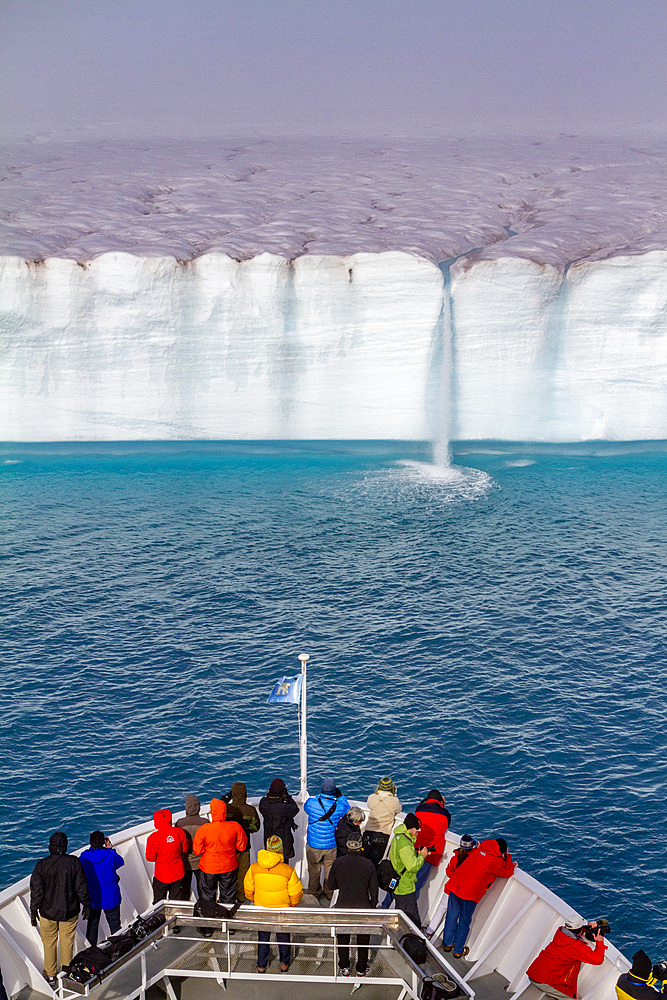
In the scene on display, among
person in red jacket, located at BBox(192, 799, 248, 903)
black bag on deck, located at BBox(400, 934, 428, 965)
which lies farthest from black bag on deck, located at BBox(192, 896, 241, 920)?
black bag on deck, located at BBox(400, 934, 428, 965)

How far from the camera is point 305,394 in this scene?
101ft

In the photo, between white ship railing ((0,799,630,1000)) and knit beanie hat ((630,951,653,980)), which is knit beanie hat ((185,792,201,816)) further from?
knit beanie hat ((630,951,653,980))

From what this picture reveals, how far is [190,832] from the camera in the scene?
9.70m

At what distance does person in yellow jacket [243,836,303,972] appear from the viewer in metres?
8.64

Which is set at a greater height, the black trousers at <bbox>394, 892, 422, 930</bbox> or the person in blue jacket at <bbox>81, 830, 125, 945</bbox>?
the person in blue jacket at <bbox>81, 830, 125, 945</bbox>

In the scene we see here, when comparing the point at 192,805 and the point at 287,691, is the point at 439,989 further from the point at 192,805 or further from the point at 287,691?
the point at 287,691

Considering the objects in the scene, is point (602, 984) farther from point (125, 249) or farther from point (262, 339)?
point (125, 249)

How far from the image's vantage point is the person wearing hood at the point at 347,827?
9.27m

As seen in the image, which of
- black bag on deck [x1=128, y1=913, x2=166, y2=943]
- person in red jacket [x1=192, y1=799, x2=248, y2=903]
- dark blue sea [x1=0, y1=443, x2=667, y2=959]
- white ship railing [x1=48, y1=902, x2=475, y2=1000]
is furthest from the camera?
dark blue sea [x1=0, y1=443, x2=667, y2=959]

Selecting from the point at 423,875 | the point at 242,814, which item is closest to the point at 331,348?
the point at 423,875

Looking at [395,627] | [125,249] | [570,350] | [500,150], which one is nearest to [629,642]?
[395,627]

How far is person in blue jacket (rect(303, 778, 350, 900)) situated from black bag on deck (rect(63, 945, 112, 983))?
83.4 inches

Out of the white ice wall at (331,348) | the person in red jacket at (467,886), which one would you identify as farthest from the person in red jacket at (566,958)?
the white ice wall at (331,348)

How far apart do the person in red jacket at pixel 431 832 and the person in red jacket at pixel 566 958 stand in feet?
5.53
